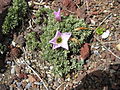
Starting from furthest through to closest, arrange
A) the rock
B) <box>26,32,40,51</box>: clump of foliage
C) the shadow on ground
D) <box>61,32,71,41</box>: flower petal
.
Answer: the rock → <box>26,32,40,51</box>: clump of foliage → <box>61,32,71,41</box>: flower petal → the shadow on ground

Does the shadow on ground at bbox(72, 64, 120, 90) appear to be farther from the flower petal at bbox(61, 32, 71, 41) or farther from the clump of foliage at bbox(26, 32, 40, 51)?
the clump of foliage at bbox(26, 32, 40, 51)

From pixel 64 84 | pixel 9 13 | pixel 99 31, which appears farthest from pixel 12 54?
pixel 99 31

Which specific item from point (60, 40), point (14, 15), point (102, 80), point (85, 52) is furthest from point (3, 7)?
point (102, 80)

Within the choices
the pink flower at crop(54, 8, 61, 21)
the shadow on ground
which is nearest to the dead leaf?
the shadow on ground

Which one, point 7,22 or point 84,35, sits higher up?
point 7,22

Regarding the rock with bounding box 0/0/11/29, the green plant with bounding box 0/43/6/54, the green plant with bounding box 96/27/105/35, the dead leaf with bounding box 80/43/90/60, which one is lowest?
the dead leaf with bounding box 80/43/90/60

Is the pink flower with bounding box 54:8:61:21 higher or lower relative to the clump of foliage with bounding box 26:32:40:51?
higher

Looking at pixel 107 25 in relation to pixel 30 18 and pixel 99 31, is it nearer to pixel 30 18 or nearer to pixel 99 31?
pixel 99 31
